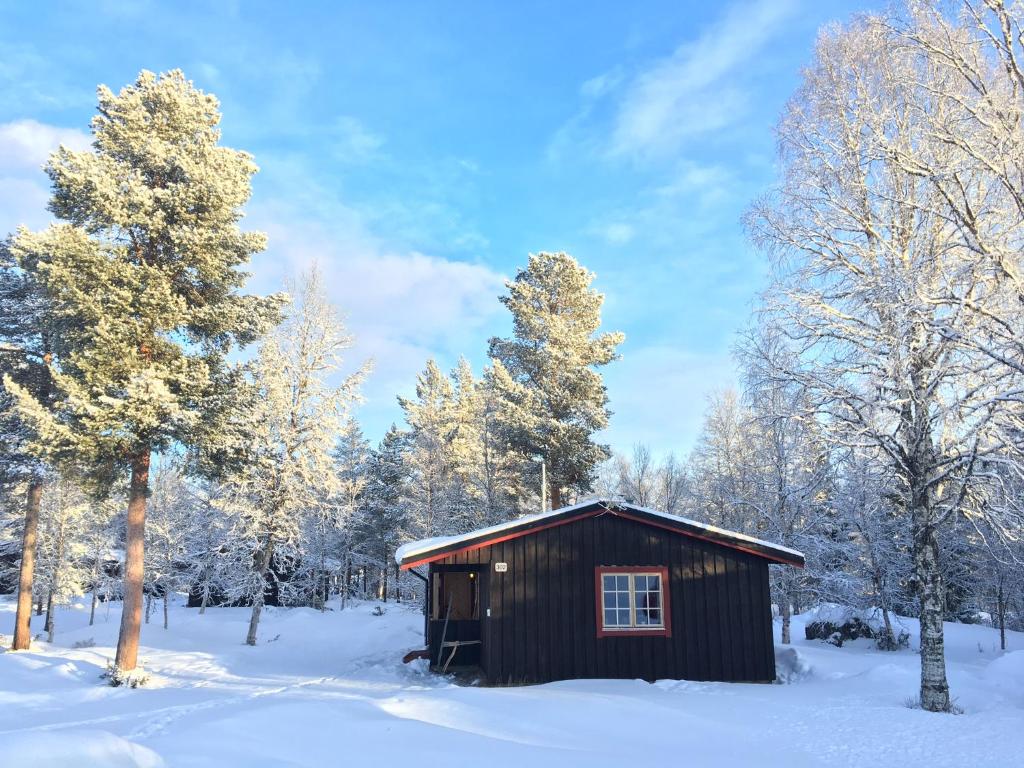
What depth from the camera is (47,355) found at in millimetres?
20109

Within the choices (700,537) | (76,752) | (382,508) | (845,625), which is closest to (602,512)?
(700,537)

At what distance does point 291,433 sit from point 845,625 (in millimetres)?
19479

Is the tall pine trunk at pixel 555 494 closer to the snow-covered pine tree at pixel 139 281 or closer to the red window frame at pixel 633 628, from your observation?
the red window frame at pixel 633 628

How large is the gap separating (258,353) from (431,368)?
64.1 ft

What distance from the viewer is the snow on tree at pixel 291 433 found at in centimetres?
2180

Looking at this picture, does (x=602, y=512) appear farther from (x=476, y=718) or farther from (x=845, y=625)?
(x=845, y=625)

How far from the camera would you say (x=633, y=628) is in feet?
47.1

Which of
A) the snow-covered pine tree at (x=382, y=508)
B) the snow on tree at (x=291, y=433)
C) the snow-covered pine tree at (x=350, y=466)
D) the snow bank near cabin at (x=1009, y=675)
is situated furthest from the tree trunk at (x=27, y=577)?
the snow bank near cabin at (x=1009, y=675)

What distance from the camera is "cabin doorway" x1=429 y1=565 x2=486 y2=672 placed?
17.3 m

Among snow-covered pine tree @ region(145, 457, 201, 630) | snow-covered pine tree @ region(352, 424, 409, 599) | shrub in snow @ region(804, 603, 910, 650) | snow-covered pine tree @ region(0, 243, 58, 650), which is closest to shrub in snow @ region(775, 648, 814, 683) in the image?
shrub in snow @ region(804, 603, 910, 650)

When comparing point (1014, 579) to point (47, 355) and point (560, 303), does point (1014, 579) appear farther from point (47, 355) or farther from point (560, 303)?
point (47, 355)

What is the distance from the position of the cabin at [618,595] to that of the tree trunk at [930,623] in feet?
10.1

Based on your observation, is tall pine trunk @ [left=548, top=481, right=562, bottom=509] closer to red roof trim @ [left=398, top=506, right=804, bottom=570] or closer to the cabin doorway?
the cabin doorway

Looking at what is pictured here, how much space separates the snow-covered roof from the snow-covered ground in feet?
8.51
